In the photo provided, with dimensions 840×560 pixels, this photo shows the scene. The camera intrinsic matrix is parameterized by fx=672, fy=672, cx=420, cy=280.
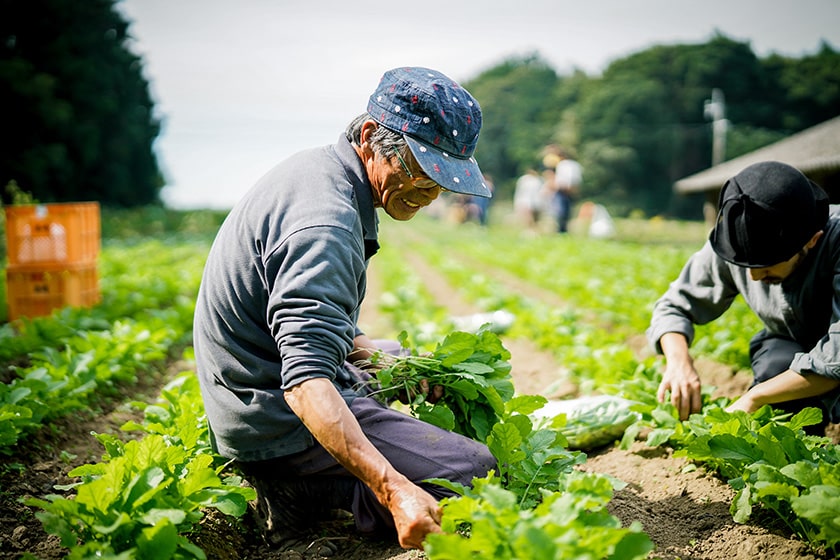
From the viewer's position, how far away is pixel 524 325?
20.5 ft

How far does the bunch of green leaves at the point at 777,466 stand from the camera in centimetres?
187

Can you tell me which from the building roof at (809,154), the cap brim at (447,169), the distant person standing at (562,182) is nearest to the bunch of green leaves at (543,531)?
the cap brim at (447,169)

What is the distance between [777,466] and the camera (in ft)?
7.18

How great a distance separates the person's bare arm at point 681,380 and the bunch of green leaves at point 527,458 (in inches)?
29.4

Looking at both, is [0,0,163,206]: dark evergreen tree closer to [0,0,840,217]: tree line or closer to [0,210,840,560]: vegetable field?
[0,0,840,217]: tree line

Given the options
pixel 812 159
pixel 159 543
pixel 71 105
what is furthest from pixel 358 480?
pixel 71 105

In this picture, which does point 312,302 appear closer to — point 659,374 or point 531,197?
point 659,374

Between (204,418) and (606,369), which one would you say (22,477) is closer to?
(204,418)

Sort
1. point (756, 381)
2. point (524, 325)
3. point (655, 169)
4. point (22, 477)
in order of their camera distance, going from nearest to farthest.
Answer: point (22, 477)
point (756, 381)
point (524, 325)
point (655, 169)

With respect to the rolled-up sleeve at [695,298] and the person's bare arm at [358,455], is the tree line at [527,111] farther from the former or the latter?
the person's bare arm at [358,455]

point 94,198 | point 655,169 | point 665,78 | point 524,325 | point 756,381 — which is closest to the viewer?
point 756,381

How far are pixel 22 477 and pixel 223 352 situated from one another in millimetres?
1267

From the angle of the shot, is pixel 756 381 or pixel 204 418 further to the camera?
pixel 756 381

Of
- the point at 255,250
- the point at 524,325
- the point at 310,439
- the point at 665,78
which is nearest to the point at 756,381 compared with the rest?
the point at 310,439
